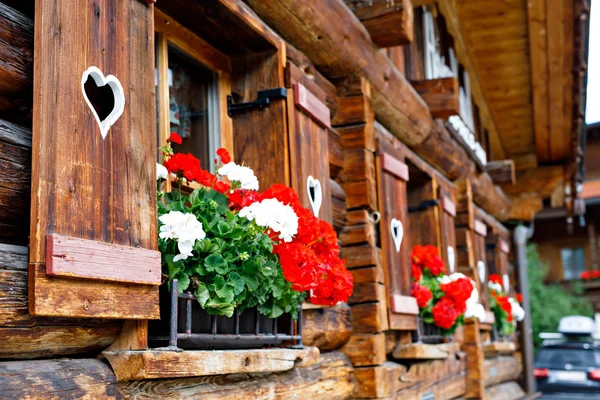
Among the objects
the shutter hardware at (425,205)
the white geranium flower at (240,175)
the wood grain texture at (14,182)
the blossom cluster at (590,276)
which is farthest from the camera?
the blossom cluster at (590,276)

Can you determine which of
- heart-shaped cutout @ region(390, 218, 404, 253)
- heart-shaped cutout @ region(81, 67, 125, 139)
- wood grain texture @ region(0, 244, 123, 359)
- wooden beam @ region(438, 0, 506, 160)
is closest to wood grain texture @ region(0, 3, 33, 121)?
heart-shaped cutout @ region(81, 67, 125, 139)

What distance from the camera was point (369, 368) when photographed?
439cm

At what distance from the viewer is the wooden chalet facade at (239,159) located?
2.17m

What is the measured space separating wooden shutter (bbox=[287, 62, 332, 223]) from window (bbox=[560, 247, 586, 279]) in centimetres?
1670

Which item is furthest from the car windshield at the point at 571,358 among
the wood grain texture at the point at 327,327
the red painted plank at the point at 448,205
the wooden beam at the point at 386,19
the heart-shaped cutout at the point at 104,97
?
the heart-shaped cutout at the point at 104,97

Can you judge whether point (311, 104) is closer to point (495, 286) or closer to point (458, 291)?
point (458, 291)

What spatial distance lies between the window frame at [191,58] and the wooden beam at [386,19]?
127 centimetres

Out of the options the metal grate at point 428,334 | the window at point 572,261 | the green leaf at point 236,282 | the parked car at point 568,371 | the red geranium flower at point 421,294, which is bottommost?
the parked car at point 568,371

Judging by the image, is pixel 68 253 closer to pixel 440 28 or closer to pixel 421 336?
pixel 421 336

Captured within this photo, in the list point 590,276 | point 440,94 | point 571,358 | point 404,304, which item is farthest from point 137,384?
point 590,276

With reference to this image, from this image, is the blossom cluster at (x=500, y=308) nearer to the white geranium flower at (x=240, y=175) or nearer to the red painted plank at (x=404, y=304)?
the red painted plank at (x=404, y=304)

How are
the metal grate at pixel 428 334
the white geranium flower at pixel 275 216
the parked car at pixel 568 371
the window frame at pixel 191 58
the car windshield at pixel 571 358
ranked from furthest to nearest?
1. the car windshield at pixel 571 358
2. the parked car at pixel 568 371
3. the metal grate at pixel 428 334
4. the window frame at pixel 191 58
5. the white geranium flower at pixel 275 216

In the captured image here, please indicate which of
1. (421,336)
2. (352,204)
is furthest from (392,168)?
(421,336)

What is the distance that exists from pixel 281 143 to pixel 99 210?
1.50 m
